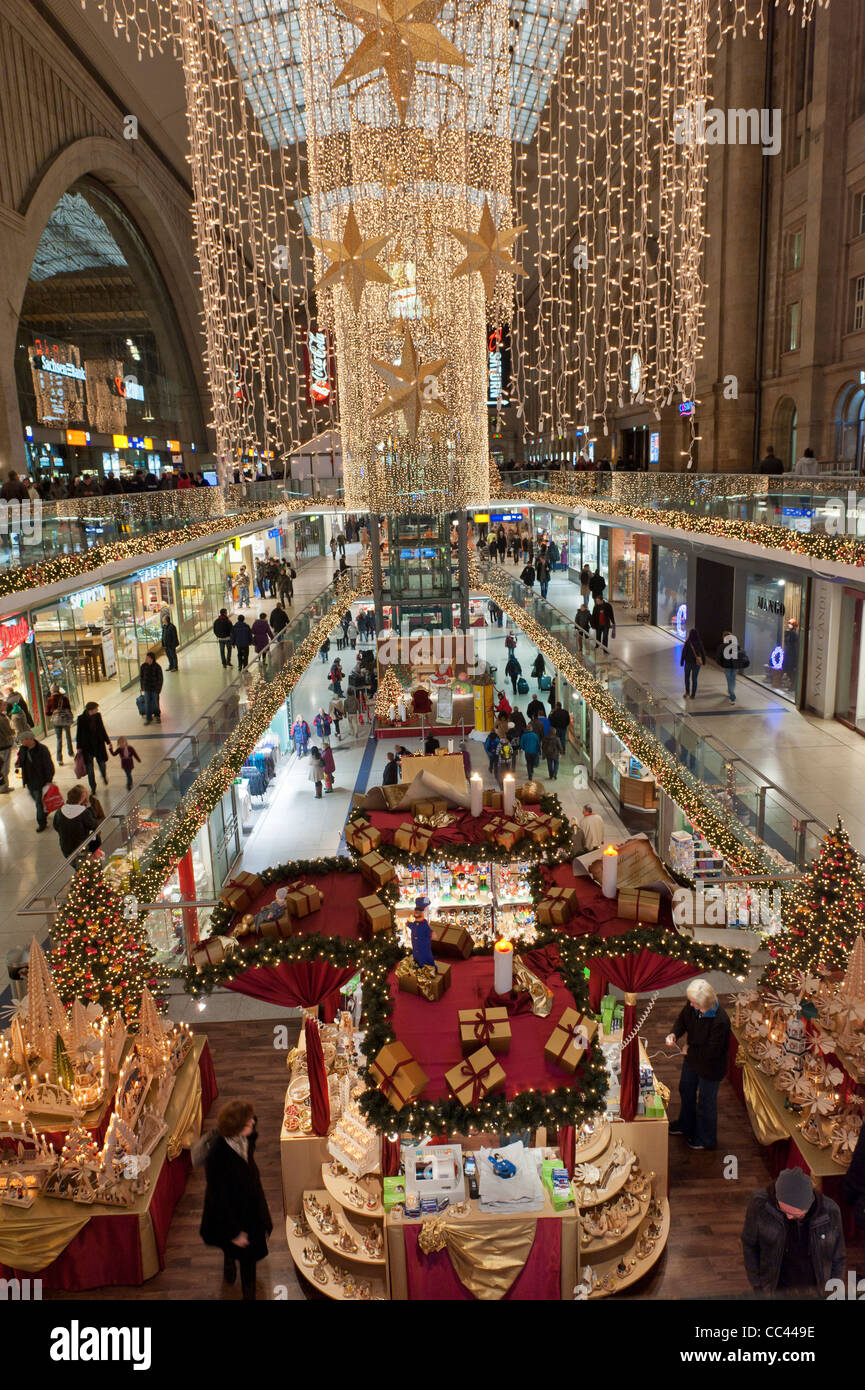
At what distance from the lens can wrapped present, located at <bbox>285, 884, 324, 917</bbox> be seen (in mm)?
4641

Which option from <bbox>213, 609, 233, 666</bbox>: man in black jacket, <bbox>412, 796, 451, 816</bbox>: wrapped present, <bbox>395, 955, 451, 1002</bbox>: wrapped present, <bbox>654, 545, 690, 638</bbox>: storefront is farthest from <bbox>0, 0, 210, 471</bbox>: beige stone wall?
<bbox>395, 955, 451, 1002</bbox>: wrapped present

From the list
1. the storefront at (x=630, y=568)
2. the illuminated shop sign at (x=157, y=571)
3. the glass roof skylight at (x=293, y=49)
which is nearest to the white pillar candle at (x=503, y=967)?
the illuminated shop sign at (x=157, y=571)

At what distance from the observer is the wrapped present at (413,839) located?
520cm

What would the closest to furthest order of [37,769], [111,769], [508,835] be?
[508,835] → [37,769] → [111,769]

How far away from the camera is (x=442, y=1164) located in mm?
4078

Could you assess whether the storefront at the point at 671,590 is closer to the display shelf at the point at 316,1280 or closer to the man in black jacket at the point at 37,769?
the man in black jacket at the point at 37,769

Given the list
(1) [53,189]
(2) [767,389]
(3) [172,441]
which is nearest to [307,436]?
(3) [172,441]

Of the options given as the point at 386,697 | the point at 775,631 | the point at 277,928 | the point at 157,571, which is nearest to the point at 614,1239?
the point at 277,928

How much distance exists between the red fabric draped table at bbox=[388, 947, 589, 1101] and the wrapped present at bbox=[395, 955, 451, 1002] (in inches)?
1.2

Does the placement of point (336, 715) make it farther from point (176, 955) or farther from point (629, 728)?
point (176, 955)

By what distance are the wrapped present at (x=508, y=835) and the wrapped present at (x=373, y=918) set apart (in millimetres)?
886

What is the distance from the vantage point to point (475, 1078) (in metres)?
3.50

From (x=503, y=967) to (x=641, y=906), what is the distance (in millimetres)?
902

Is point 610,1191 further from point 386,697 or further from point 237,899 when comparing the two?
point 386,697
